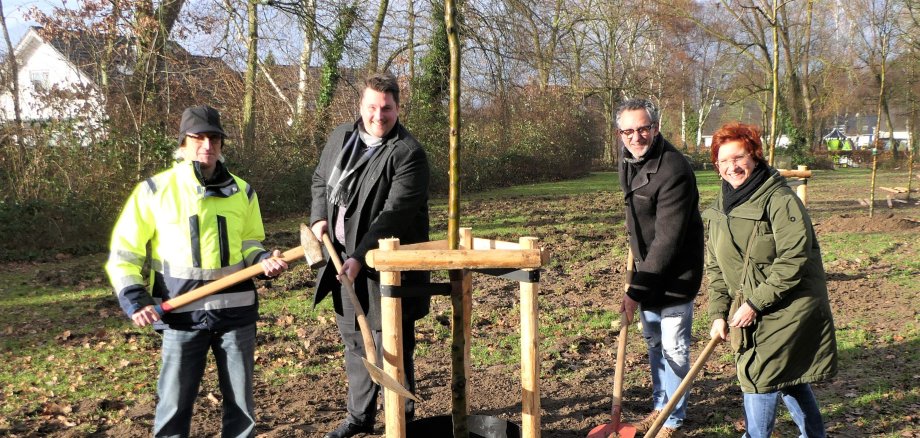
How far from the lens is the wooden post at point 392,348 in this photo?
291 centimetres

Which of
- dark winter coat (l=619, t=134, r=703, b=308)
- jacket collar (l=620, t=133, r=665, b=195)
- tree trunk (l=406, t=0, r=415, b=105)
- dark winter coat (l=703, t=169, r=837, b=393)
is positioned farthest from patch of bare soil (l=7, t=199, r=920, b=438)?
tree trunk (l=406, t=0, r=415, b=105)

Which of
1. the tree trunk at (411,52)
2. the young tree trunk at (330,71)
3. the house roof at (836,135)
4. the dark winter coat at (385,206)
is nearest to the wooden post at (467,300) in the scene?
the dark winter coat at (385,206)

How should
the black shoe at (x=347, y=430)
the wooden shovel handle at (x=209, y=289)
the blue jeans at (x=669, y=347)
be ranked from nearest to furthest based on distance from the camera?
1. the wooden shovel handle at (x=209, y=289)
2. the blue jeans at (x=669, y=347)
3. the black shoe at (x=347, y=430)

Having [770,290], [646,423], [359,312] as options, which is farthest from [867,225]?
[359,312]

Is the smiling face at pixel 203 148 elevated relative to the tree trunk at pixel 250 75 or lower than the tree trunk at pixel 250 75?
lower

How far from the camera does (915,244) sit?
37.7 feet

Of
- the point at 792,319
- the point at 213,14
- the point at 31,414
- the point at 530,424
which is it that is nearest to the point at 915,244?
the point at 792,319

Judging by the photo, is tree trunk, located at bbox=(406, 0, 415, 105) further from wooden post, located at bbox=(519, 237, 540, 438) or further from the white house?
wooden post, located at bbox=(519, 237, 540, 438)

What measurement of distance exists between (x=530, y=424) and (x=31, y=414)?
3703 mm

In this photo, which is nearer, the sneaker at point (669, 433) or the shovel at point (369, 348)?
Result: the shovel at point (369, 348)

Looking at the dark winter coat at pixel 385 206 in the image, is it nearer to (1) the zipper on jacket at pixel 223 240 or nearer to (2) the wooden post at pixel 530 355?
(1) the zipper on jacket at pixel 223 240

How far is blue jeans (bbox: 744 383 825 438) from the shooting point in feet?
11.8

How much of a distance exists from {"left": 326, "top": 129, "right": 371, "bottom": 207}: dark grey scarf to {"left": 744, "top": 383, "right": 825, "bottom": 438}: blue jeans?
2.28 meters

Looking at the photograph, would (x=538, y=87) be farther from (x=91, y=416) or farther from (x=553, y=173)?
(x=91, y=416)
